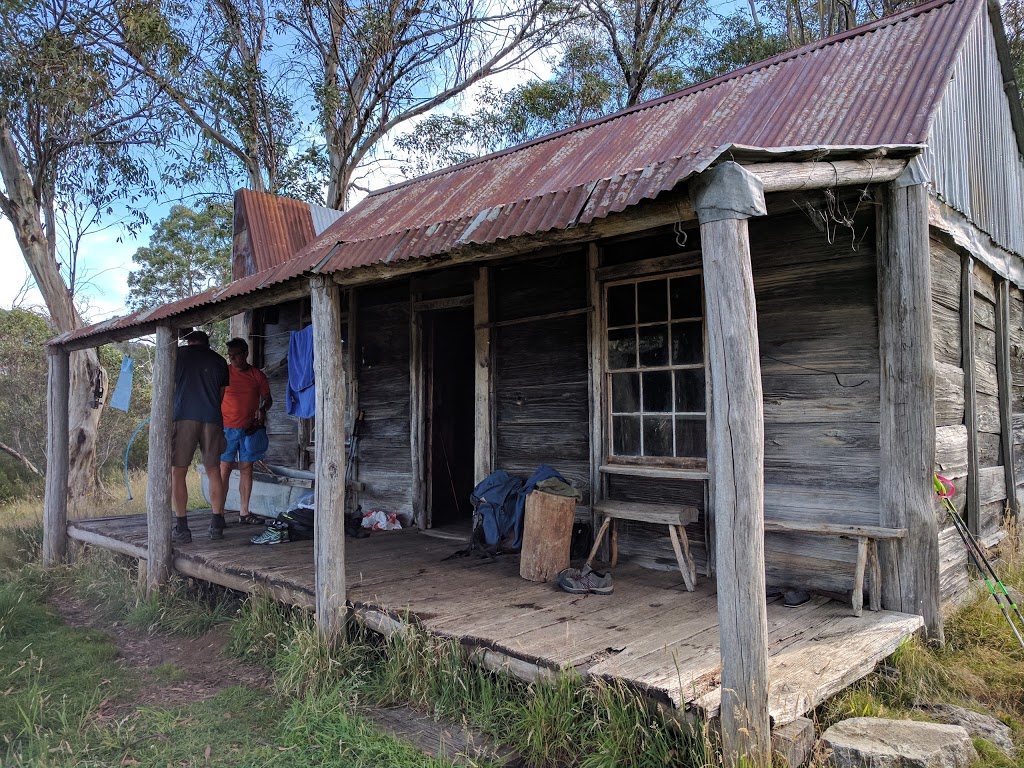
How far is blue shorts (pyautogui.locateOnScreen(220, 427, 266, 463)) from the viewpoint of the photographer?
760cm

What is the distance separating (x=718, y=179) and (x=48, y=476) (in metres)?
8.80

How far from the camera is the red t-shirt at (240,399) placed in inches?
293

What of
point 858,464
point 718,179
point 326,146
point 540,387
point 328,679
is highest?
point 326,146

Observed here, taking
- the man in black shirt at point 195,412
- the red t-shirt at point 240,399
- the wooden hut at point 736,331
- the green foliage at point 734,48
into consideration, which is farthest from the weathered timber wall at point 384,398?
the green foliage at point 734,48

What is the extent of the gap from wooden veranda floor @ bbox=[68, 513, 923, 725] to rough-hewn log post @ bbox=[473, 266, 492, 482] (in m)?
0.93

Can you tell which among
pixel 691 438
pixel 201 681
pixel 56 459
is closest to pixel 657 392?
pixel 691 438

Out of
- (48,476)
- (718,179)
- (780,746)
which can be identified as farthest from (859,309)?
(48,476)

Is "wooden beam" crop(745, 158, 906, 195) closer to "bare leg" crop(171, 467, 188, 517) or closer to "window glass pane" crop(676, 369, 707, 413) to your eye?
"window glass pane" crop(676, 369, 707, 413)

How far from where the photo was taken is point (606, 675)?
130 inches

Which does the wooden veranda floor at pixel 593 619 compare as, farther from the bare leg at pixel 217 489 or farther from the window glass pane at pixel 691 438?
the window glass pane at pixel 691 438

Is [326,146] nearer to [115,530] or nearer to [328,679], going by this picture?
[115,530]

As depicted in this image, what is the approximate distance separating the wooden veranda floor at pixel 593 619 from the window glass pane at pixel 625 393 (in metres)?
1.27

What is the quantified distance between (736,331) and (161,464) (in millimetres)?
5807

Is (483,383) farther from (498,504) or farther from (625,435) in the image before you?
(625,435)
